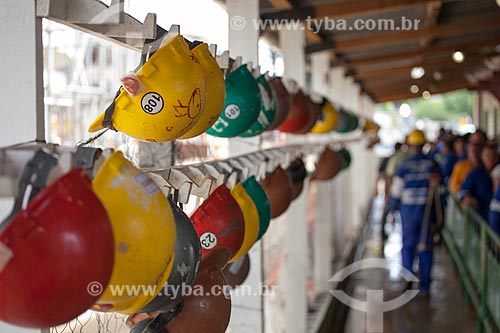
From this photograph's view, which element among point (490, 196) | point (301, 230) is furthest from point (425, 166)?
point (301, 230)

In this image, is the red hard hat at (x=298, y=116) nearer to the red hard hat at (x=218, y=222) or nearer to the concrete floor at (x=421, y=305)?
the red hard hat at (x=218, y=222)

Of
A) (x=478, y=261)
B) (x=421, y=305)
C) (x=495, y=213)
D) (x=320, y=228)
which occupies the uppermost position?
(x=495, y=213)

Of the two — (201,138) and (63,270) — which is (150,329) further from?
(201,138)

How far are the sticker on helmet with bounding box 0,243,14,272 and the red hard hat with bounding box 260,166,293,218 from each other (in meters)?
1.53

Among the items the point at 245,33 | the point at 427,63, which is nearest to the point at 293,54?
the point at 245,33

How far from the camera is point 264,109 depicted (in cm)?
246

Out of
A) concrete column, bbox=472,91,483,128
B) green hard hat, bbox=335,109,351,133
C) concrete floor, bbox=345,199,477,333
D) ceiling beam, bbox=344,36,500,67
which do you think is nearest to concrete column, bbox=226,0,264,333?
green hard hat, bbox=335,109,351,133

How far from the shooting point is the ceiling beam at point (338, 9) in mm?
4780

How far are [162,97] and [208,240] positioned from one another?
1.64ft

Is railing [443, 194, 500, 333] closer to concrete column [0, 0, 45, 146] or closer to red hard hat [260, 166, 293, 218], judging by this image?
red hard hat [260, 166, 293, 218]

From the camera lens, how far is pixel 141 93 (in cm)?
145

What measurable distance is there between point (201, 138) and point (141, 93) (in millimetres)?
1970

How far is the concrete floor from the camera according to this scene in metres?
6.23

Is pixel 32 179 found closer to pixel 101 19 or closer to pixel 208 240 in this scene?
pixel 101 19
